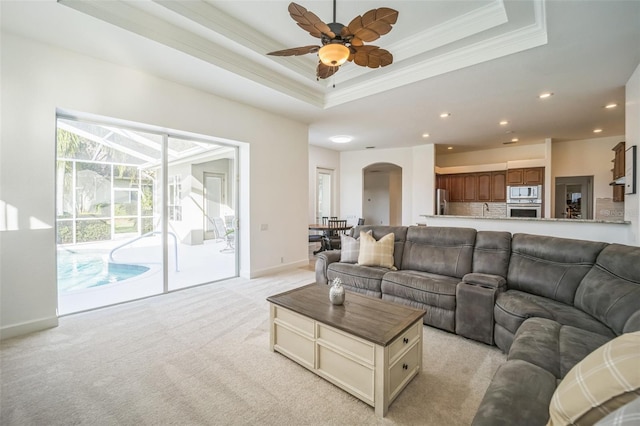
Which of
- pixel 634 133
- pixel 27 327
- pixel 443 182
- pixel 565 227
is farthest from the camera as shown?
pixel 443 182

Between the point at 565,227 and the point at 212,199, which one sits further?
the point at 212,199

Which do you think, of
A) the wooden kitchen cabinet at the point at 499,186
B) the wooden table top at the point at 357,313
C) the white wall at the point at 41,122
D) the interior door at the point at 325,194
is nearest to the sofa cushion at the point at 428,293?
the wooden table top at the point at 357,313

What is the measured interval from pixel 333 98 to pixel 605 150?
7.07 metres

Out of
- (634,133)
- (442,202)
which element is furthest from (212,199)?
(442,202)

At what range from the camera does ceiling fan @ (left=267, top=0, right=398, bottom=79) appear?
6.52 feet

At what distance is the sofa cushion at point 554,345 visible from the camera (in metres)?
1.51

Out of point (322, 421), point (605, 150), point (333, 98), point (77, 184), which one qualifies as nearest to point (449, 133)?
point (333, 98)

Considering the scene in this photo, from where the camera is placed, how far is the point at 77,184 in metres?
3.42

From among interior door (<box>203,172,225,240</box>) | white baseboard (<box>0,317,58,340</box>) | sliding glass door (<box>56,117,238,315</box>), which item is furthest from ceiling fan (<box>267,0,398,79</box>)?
white baseboard (<box>0,317,58,340</box>)

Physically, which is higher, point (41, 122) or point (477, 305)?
point (41, 122)

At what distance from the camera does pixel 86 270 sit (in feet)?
11.7

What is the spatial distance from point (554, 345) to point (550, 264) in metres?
1.26

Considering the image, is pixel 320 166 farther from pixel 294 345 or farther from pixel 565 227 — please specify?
pixel 294 345

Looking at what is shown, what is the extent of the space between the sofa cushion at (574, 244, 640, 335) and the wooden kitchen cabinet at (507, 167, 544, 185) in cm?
576
